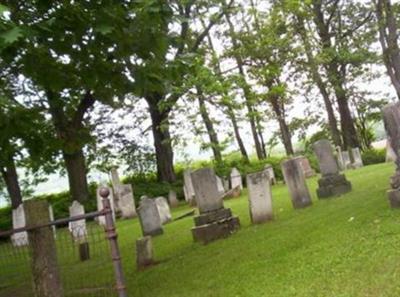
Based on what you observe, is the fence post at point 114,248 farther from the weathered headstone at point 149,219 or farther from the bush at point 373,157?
the bush at point 373,157

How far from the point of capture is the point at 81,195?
947 inches

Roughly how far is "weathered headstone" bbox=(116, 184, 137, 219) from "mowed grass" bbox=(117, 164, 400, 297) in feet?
27.6

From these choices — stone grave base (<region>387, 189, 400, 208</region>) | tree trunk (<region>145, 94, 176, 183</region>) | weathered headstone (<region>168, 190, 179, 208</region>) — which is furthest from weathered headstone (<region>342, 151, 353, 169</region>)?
stone grave base (<region>387, 189, 400, 208</region>)

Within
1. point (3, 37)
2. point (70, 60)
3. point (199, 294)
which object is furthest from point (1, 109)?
point (199, 294)

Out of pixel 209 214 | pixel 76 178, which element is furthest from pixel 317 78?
pixel 209 214

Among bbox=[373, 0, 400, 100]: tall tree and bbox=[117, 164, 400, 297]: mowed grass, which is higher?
bbox=[373, 0, 400, 100]: tall tree

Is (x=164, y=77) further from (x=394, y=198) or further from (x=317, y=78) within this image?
(x=317, y=78)

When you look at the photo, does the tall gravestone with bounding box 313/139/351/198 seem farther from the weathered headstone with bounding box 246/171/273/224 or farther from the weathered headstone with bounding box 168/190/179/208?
the weathered headstone with bounding box 168/190/179/208

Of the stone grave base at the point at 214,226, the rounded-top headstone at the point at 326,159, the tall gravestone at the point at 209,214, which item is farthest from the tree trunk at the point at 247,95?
the stone grave base at the point at 214,226

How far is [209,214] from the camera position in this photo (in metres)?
10.6

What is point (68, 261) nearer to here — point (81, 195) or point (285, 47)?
point (81, 195)

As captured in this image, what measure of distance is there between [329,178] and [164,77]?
5774 mm

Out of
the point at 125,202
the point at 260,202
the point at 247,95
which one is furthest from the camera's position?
the point at 247,95

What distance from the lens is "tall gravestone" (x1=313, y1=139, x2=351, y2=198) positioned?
40.2 feet
